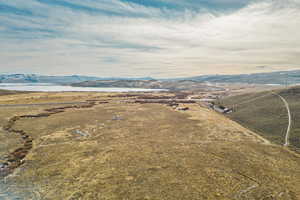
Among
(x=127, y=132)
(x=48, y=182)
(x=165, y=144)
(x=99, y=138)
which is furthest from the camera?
(x=127, y=132)

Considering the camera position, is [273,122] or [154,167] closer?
[154,167]

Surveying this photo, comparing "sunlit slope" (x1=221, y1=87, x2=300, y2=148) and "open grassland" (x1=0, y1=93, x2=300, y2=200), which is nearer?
"open grassland" (x1=0, y1=93, x2=300, y2=200)

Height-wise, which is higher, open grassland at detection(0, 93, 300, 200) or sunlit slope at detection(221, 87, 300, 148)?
open grassland at detection(0, 93, 300, 200)

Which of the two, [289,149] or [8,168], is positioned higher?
[8,168]

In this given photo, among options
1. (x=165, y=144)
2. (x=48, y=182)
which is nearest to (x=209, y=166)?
(x=165, y=144)

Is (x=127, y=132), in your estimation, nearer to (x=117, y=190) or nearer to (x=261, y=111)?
(x=117, y=190)

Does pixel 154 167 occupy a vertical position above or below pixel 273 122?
above

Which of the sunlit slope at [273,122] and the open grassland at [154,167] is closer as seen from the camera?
the open grassland at [154,167]

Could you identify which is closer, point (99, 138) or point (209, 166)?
point (209, 166)
